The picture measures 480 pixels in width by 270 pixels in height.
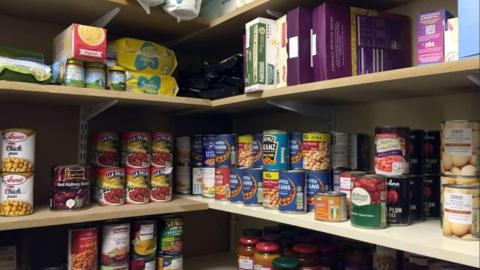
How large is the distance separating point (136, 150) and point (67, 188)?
0.28 metres

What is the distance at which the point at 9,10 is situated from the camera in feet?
4.97

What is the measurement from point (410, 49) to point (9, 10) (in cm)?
142

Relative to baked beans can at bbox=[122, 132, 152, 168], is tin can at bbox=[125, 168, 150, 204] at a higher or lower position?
lower

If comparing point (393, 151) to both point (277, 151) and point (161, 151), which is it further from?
point (161, 151)

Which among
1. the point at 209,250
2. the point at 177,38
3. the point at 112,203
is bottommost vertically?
the point at 209,250

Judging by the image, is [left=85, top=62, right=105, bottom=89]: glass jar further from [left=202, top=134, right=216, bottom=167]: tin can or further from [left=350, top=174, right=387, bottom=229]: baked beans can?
[left=350, top=174, right=387, bottom=229]: baked beans can

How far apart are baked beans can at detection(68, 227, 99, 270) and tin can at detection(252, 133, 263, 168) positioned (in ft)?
2.00

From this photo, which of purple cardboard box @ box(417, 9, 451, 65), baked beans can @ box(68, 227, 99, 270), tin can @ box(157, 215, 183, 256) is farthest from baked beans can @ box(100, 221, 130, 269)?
purple cardboard box @ box(417, 9, 451, 65)

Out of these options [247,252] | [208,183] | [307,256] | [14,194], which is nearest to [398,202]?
Result: [307,256]

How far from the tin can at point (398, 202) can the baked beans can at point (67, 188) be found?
3.20ft

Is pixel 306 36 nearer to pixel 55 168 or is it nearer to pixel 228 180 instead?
pixel 228 180

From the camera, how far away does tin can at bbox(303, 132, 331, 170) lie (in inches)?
50.1

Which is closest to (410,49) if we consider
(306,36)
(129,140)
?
(306,36)

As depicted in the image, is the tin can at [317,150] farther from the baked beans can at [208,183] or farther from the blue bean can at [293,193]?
the baked beans can at [208,183]
